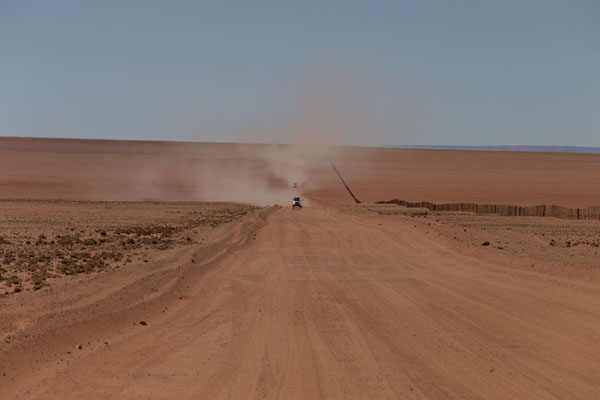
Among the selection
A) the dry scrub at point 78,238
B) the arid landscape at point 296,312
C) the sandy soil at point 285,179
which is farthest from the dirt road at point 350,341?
the sandy soil at point 285,179

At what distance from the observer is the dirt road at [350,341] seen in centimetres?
1002

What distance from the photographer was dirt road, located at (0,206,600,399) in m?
10.0

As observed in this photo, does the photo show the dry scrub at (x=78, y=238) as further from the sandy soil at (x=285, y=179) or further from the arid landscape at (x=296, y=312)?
the sandy soil at (x=285, y=179)

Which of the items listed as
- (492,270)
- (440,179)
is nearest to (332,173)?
(440,179)

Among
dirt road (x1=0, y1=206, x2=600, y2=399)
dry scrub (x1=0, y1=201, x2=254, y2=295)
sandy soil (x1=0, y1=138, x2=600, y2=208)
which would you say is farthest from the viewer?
sandy soil (x1=0, y1=138, x2=600, y2=208)

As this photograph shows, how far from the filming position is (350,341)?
1276cm

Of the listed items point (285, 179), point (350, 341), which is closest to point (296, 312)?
point (350, 341)

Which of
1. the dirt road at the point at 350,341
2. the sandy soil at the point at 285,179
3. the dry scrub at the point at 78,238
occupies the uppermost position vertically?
the sandy soil at the point at 285,179

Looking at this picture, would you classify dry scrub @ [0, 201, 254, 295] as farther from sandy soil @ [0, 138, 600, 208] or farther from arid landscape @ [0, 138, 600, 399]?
sandy soil @ [0, 138, 600, 208]

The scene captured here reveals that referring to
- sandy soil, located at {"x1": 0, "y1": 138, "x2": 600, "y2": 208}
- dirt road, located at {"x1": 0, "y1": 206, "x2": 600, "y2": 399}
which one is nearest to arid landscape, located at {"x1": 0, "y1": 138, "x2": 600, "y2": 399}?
dirt road, located at {"x1": 0, "y1": 206, "x2": 600, "y2": 399}

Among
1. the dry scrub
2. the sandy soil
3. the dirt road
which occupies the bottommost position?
the dirt road

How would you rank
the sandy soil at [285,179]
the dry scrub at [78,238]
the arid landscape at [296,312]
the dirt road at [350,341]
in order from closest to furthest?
1. the dirt road at [350,341]
2. the arid landscape at [296,312]
3. the dry scrub at [78,238]
4. the sandy soil at [285,179]

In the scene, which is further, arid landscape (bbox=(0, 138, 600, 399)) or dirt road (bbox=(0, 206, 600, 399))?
arid landscape (bbox=(0, 138, 600, 399))

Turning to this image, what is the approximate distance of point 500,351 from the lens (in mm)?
12211
